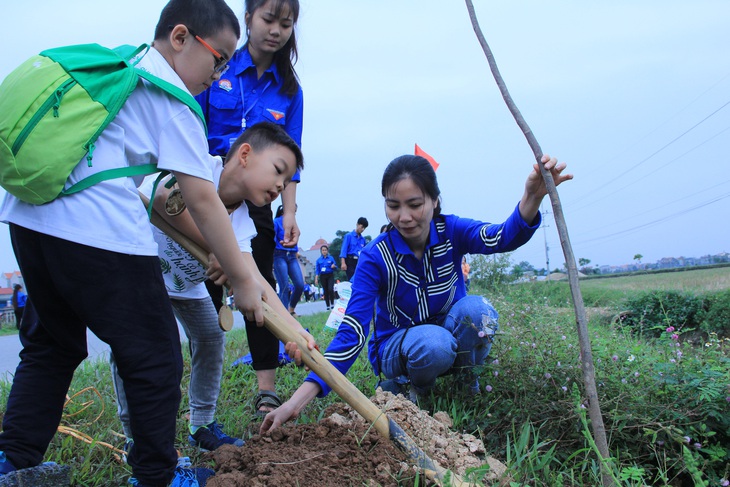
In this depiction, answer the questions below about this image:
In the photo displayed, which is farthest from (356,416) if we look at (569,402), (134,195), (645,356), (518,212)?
(645,356)

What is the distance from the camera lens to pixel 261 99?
110 inches

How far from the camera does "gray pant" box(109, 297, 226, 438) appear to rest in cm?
232

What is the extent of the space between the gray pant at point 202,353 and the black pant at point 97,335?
609 mm

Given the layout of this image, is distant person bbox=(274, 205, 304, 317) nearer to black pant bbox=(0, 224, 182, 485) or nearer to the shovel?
the shovel

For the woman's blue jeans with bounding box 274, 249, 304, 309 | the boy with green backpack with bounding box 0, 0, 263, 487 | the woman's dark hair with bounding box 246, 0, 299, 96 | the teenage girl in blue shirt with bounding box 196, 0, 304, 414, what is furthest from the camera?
the woman's blue jeans with bounding box 274, 249, 304, 309

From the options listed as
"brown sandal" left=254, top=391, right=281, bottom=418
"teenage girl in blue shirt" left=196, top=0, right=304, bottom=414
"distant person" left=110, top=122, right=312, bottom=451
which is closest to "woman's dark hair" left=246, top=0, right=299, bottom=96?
"teenage girl in blue shirt" left=196, top=0, right=304, bottom=414

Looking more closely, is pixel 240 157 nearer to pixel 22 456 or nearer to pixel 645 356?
pixel 22 456

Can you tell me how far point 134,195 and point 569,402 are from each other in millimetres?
1732

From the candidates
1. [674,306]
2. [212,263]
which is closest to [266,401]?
[212,263]

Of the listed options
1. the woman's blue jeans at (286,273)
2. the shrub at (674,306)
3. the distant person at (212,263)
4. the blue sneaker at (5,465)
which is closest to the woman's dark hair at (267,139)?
the distant person at (212,263)

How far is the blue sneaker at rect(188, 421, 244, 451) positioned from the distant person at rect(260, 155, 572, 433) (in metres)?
0.51

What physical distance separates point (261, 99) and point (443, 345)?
4.74 ft

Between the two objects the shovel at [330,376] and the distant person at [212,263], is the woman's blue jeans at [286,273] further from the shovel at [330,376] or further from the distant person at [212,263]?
the shovel at [330,376]

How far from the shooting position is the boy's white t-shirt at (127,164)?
1482 millimetres
